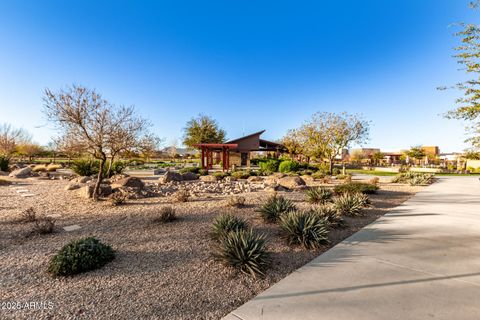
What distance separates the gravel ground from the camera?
269 centimetres

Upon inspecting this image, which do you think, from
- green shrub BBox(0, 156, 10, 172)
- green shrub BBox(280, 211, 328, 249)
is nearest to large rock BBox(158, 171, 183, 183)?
green shrub BBox(280, 211, 328, 249)

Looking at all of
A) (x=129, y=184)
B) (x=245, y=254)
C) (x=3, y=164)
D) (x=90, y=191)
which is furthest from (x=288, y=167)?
(x=3, y=164)

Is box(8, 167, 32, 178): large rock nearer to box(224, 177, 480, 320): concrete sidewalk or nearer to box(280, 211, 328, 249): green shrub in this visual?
box(280, 211, 328, 249): green shrub

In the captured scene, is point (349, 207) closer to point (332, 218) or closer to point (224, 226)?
point (332, 218)

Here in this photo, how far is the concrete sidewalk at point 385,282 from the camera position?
2555mm

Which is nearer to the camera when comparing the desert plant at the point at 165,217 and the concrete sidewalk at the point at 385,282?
the concrete sidewalk at the point at 385,282

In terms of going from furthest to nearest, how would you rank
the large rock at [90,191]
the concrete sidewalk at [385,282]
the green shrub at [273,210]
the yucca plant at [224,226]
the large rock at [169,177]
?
1. the large rock at [169,177]
2. the large rock at [90,191]
3. the green shrub at [273,210]
4. the yucca plant at [224,226]
5. the concrete sidewalk at [385,282]

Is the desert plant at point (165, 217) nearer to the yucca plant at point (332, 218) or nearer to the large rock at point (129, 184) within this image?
the yucca plant at point (332, 218)

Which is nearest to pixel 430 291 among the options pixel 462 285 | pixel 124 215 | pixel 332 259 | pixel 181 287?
pixel 462 285

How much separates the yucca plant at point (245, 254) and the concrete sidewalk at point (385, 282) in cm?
45

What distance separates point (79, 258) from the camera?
11.6 feet

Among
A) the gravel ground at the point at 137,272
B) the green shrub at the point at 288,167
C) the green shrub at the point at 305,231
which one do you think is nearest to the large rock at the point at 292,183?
the gravel ground at the point at 137,272

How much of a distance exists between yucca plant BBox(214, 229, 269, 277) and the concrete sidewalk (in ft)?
1.49

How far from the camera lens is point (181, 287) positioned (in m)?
3.11
